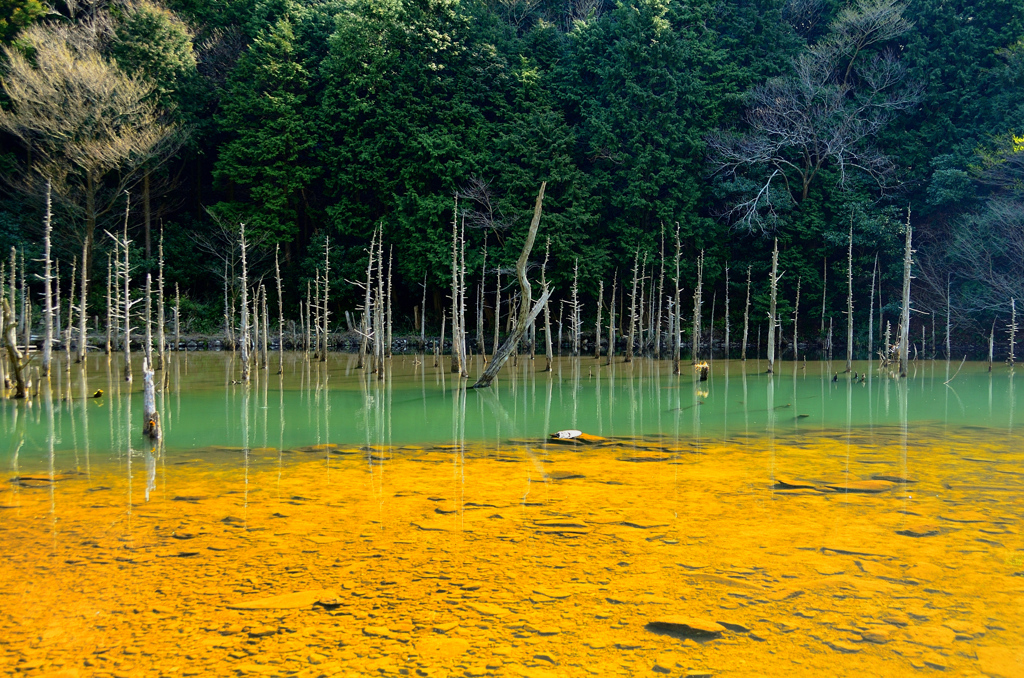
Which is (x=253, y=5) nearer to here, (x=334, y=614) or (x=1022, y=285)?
(x=1022, y=285)

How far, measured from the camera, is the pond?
16.2 ft

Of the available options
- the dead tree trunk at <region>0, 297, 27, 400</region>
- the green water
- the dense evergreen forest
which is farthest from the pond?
the dense evergreen forest

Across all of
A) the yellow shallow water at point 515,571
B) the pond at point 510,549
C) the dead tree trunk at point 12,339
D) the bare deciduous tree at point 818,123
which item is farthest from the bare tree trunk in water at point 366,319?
the bare deciduous tree at point 818,123

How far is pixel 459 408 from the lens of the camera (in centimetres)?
1734

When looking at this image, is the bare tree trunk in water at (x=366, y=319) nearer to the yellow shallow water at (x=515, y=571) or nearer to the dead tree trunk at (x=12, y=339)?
the dead tree trunk at (x=12, y=339)

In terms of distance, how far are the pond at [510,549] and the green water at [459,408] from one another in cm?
17

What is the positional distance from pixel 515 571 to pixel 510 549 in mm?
580

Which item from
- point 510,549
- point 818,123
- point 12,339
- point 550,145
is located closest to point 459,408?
point 12,339

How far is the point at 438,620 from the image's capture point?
17.7ft

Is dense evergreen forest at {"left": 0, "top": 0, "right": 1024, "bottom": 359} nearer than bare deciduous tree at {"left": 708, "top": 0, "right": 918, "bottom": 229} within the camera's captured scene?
Yes

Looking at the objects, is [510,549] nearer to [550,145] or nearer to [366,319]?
[366,319]

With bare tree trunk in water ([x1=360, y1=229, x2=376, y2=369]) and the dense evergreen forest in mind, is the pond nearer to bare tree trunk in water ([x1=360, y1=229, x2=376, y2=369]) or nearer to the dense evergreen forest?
bare tree trunk in water ([x1=360, y1=229, x2=376, y2=369])

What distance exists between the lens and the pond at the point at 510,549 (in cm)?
494

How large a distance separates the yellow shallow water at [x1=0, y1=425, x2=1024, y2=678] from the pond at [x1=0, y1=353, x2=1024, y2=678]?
0.03 m
